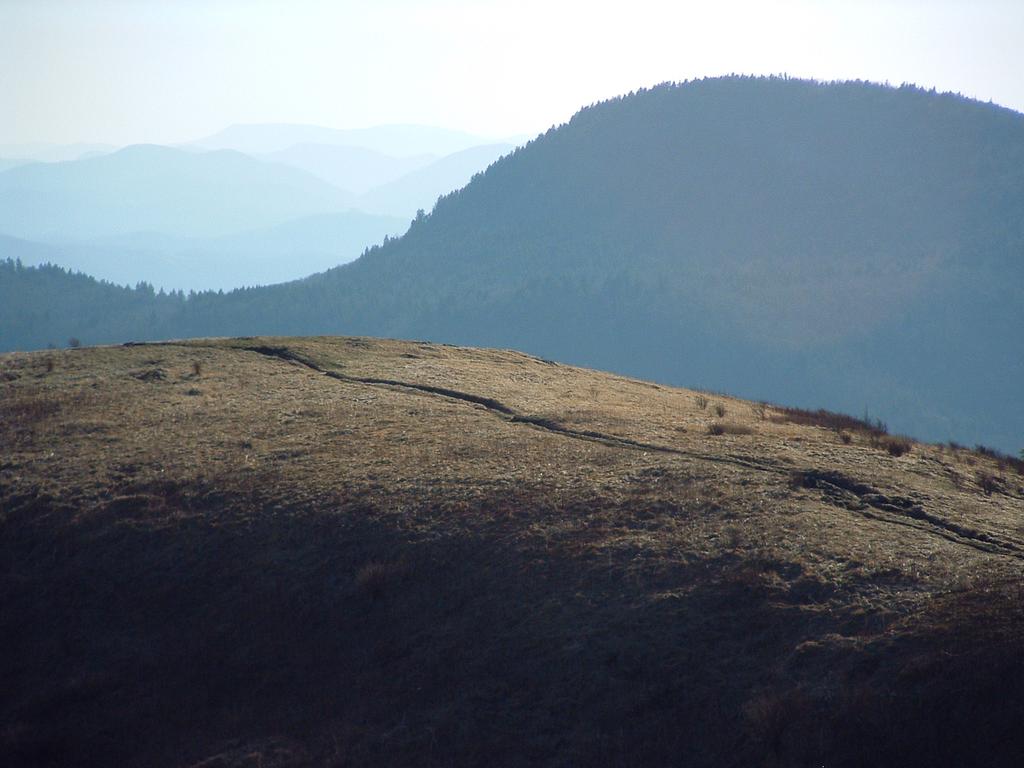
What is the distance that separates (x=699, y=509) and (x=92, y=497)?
28.2 feet

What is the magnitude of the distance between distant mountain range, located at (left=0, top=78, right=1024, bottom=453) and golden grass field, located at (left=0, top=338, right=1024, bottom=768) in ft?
393

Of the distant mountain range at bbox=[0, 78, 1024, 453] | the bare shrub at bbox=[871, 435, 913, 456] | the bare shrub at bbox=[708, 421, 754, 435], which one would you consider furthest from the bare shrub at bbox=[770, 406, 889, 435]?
the distant mountain range at bbox=[0, 78, 1024, 453]

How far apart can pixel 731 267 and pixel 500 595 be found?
15686 cm

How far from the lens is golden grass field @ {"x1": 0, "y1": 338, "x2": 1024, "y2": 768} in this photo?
29.3 feet

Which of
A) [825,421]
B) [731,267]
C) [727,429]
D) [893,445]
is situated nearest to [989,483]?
[893,445]

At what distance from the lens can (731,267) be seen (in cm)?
16238

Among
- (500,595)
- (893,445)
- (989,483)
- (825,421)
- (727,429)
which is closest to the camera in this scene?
(500,595)

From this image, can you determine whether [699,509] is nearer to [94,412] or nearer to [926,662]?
[926,662]

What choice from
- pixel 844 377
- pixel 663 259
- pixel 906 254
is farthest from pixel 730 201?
pixel 844 377

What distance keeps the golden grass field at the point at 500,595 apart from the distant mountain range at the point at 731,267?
393 feet

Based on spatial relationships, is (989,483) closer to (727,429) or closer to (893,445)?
(893,445)

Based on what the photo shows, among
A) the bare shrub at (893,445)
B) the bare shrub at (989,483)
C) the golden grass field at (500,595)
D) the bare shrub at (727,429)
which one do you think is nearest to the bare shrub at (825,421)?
the bare shrub at (893,445)

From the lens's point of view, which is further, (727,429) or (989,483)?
(727,429)

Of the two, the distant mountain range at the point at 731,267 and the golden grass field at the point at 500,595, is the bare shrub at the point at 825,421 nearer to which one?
the golden grass field at the point at 500,595
